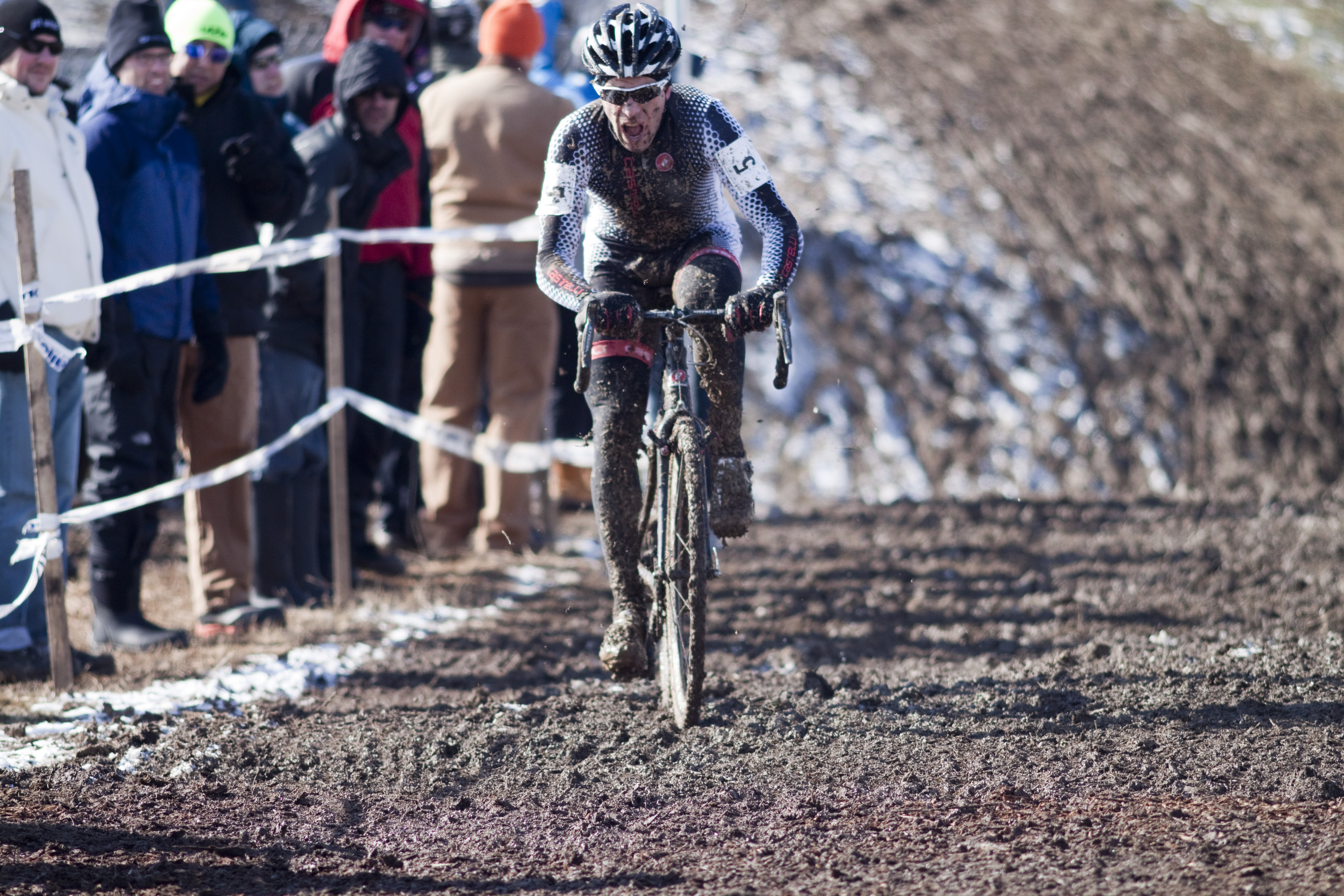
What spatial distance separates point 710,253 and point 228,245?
3088 mm

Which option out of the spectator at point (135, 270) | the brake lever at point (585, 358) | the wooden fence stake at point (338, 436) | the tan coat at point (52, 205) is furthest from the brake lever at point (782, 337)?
the wooden fence stake at point (338, 436)

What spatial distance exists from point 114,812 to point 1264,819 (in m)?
3.56

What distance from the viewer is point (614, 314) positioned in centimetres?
482

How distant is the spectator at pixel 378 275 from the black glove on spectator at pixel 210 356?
1.04m

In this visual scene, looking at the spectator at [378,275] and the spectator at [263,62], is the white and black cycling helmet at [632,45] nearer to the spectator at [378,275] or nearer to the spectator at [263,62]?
the spectator at [378,275]

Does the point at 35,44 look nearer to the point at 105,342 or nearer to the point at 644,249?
the point at 105,342

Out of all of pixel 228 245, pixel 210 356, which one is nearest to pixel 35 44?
pixel 228 245

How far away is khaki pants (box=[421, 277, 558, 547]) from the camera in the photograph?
29.3 ft

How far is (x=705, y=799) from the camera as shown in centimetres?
462

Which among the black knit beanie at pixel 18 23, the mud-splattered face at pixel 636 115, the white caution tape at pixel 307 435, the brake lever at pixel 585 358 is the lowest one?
the white caution tape at pixel 307 435

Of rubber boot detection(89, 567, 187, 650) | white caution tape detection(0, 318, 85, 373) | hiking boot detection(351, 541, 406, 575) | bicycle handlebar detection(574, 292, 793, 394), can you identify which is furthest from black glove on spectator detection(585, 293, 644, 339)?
hiking boot detection(351, 541, 406, 575)

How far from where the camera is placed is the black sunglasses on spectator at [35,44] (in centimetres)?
584

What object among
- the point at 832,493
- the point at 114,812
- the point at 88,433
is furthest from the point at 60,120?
the point at 832,493

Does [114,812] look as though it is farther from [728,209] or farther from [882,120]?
[882,120]
